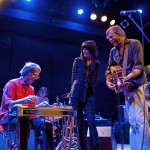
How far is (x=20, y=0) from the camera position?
26.1 feet

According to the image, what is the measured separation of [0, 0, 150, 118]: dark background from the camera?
807 cm

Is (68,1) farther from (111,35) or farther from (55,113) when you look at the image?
(55,113)

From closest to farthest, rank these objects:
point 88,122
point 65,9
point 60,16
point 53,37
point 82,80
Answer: point 88,122 → point 82,80 → point 65,9 → point 60,16 → point 53,37

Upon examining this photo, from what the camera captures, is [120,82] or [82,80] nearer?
[120,82]

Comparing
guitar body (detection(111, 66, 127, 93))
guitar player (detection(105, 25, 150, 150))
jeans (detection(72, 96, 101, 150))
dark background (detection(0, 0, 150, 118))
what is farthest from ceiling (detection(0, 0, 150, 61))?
jeans (detection(72, 96, 101, 150))

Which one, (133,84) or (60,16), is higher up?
(60,16)

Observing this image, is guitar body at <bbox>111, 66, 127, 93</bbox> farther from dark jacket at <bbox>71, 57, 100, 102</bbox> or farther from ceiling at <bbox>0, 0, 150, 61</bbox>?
ceiling at <bbox>0, 0, 150, 61</bbox>

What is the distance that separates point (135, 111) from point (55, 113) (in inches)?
40.3

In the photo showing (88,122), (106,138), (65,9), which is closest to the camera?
(88,122)

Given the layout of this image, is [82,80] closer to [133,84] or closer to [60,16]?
[133,84]

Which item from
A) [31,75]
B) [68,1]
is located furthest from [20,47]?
[31,75]

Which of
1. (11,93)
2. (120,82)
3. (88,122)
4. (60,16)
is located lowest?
(88,122)

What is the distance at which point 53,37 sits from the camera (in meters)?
9.47

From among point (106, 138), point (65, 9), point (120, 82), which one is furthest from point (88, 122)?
point (65, 9)
